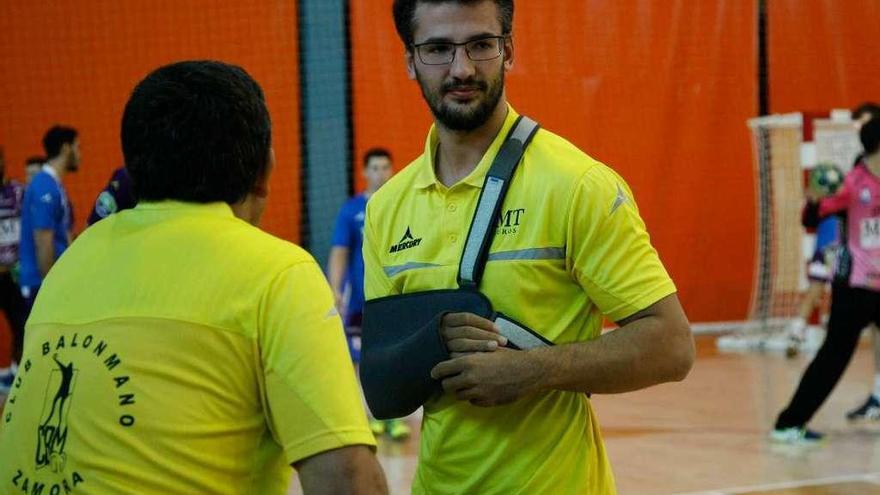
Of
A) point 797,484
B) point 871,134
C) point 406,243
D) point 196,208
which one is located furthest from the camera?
point 871,134

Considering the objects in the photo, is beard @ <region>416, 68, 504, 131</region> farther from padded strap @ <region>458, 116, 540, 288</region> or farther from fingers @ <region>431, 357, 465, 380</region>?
fingers @ <region>431, 357, 465, 380</region>

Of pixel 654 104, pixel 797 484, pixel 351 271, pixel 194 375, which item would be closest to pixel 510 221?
pixel 194 375

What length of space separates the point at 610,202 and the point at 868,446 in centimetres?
543

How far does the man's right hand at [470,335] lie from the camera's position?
2.41 metres

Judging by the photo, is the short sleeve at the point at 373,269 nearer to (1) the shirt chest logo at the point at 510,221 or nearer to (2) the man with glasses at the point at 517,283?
(2) the man with glasses at the point at 517,283

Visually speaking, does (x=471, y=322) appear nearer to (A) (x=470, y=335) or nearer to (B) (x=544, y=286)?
(A) (x=470, y=335)

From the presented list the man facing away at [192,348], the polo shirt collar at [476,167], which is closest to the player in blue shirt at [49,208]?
Answer: the polo shirt collar at [476,167]

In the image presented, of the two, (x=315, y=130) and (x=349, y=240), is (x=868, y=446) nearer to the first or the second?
(x=349, y=240)

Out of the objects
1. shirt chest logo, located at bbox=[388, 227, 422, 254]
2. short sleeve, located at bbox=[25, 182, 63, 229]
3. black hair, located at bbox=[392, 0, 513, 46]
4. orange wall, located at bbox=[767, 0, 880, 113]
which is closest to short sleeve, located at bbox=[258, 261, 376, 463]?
shirt chest logo, located at bbox=[388, 227, 422, 254]

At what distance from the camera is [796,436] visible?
7.25m

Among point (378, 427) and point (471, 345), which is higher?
point (471, 345)

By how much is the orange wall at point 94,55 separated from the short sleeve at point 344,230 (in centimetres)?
325

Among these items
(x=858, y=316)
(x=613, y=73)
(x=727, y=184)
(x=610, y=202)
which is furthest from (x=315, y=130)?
(x=610, y=202)

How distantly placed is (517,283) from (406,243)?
0.32m
